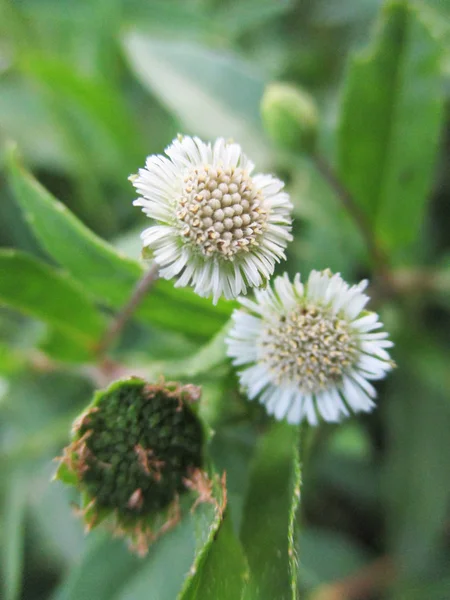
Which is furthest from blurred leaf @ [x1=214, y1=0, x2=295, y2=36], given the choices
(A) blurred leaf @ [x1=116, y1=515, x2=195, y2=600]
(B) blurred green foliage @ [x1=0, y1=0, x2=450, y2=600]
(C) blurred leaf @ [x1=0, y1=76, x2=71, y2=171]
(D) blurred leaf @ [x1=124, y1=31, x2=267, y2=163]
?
(A) blurred leaf @ [x1=116, y1=515, x2=195, y2=600]

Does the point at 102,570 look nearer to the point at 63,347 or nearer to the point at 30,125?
the point at 63,347

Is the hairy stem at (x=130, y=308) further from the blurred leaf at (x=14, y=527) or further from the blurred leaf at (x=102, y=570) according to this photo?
the blurred leaf at (x=14, y=527)

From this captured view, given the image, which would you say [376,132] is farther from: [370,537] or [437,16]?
[370,537]

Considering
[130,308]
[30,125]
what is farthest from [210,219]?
[30,125]

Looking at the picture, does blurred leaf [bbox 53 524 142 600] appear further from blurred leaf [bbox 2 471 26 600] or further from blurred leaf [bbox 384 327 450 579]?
blurred leaf [bbox 384 327 450 579]

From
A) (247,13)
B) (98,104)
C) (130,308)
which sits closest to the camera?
(130,308)

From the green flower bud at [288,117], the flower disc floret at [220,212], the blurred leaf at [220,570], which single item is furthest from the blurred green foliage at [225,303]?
the flower disc floret at [220,212]
